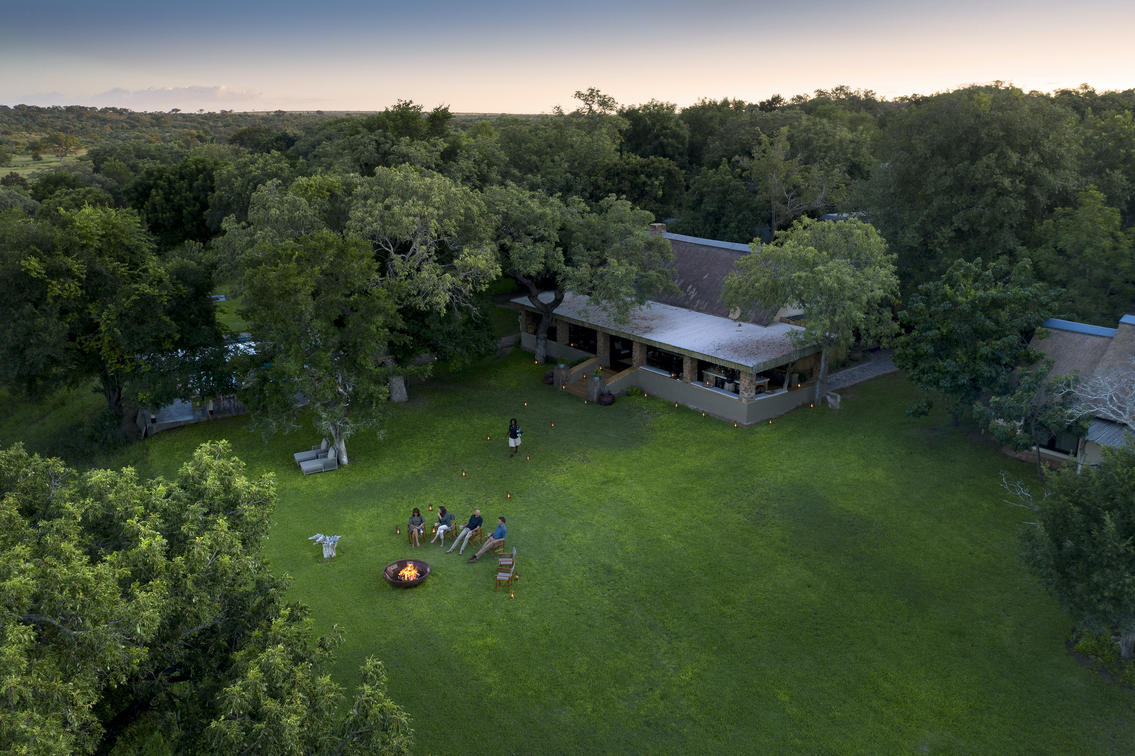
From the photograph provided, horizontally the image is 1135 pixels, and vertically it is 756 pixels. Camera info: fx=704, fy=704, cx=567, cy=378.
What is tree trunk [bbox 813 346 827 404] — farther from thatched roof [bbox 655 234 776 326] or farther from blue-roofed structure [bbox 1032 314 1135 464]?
blue-roofed structure [bbox 1032 314 1135 464]

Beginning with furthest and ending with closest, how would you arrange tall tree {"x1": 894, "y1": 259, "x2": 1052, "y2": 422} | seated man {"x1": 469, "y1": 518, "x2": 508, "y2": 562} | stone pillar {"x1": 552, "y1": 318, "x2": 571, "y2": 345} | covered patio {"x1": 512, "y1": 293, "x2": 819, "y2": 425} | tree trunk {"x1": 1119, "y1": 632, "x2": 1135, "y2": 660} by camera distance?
1. stone pillar {"x1": 552, "y1": 318, "x2": 571, "y2": 345}
2. covered patio {"x1": 512, "y1": 293, "x2": 819, "y2": 425}
3. tall tree {"x1": 894, "y1": 259, "x2": 1052, "y2": 422}
4. seated man {"x1": 469, "y1": 518, "x2": 508, "y2": 562}
5. tree trunk {"x1": 1119, "y1": 632, "x2": 1135, "y2": 660}

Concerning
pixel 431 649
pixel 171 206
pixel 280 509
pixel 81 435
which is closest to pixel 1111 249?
pixel 431 649

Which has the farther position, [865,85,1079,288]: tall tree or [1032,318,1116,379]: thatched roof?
[865,85,1079,288]: tall tree

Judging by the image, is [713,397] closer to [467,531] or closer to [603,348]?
Answer: [603,348]

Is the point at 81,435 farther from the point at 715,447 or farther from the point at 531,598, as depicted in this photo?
the point at 715,447

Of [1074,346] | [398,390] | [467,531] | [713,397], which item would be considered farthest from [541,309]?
[1074,346]

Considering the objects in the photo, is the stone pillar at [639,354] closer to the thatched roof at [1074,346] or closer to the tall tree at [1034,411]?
the tall tree at [1034,411]

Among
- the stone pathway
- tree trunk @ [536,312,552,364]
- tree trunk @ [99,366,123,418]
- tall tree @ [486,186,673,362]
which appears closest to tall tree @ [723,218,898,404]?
the stone pathway
